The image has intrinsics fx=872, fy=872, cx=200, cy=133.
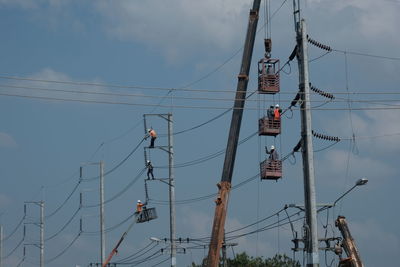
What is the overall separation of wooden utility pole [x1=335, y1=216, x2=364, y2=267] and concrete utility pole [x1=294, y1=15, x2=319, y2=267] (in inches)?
187

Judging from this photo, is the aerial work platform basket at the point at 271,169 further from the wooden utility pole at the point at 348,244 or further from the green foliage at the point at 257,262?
the green foliage at the point at 257,262

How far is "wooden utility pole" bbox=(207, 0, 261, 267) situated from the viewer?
99.9ft

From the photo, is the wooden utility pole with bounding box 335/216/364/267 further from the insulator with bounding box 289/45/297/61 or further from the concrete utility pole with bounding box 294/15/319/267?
the insulator with bounding box 289/45/297/61

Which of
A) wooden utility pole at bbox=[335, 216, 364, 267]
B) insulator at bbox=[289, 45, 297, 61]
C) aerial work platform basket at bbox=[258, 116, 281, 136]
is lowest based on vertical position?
wooden utility pole at bbox=[335, 216, 364, 267]

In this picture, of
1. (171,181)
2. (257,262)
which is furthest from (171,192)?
(257,262)

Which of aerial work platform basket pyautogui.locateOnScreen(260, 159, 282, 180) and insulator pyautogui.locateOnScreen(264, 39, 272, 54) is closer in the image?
aerial work platform basket pyautogui.locateOnScreen(260, 159, 282, 180)

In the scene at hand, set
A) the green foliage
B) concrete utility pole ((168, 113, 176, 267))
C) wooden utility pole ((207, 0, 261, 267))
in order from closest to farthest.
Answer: wooden utility pole ((207, 0, 261, 267)), concrete utility pole ((168, 113, 176, 267)), the green foliage

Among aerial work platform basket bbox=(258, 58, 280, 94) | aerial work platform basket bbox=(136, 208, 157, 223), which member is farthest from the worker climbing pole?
aerial work platform basket bbox=(136, 208, 157, 223)

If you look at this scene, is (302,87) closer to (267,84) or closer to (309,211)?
(267,84)

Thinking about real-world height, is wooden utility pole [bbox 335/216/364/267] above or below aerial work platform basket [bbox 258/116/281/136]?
below

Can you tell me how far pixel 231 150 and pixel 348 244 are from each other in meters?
8.15

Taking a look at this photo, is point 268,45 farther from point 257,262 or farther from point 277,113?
point 257,262

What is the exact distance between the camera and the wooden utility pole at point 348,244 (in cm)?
3534

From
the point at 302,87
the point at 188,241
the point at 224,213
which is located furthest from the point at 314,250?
the point at 188,241
